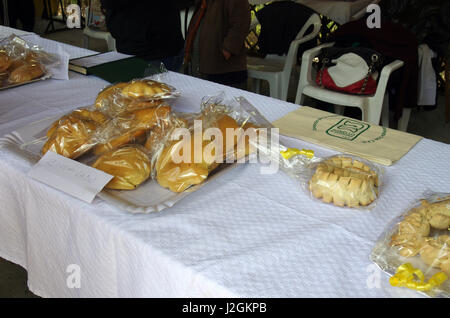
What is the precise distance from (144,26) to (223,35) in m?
0.49

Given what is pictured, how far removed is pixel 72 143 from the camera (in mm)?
779

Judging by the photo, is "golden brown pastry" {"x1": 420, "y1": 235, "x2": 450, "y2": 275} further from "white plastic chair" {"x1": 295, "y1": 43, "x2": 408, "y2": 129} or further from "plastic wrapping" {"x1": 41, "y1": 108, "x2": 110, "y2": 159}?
"white plastic chair" {"x1": 295, "y1": 43, "x2": 408, "y2": 129}

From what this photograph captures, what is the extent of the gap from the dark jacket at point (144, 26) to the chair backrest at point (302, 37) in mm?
749

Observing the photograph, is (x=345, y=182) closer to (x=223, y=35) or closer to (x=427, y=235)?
(x=427, y=235)

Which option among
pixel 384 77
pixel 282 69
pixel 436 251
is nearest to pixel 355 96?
pixel 384 77

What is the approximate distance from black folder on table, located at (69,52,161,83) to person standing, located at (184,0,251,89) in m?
0.83

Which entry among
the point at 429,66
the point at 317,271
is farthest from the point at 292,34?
the point at 317,271

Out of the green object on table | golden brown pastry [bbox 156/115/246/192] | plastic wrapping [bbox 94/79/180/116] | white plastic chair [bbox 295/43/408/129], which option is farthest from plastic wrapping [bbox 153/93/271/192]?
white plastic chair [bbox 295/43/408/129]

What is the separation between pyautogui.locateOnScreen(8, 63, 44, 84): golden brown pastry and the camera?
48.4 inches

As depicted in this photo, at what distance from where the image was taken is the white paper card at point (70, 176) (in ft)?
2.27

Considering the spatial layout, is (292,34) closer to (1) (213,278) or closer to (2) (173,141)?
(2) (173,141)

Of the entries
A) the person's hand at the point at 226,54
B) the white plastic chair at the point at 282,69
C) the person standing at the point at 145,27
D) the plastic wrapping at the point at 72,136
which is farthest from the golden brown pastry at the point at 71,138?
the white plastic chair at the point at 282,69

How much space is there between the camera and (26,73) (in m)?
1.24

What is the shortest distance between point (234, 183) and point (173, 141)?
13cm
